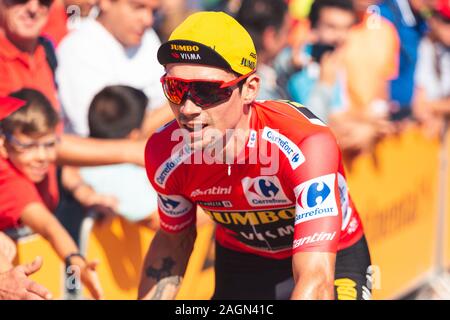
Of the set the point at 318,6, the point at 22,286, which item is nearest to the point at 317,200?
the point at 22,286

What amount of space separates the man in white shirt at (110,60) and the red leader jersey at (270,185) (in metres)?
1.27

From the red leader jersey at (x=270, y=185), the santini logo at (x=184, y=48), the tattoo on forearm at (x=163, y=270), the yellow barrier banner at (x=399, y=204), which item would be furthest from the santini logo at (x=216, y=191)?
the yellow barrier banner at (x=399, y=204)

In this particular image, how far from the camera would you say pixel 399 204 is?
31.2ft

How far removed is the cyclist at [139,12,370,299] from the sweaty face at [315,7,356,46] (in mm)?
3079

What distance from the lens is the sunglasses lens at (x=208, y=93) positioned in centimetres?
411

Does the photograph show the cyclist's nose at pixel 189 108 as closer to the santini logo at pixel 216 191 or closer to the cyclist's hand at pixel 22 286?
the santini logo at pixel 216 191

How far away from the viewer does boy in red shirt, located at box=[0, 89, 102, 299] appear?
5.34 m

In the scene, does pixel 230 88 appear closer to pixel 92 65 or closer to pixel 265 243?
pixel 265 243

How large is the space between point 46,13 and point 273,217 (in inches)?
80.6

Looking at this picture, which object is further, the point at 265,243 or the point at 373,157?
the point at 373,157

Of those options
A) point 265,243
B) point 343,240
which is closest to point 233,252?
point 265,243

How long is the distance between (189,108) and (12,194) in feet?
5.89

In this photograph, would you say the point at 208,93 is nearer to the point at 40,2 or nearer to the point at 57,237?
the point at 40,2
